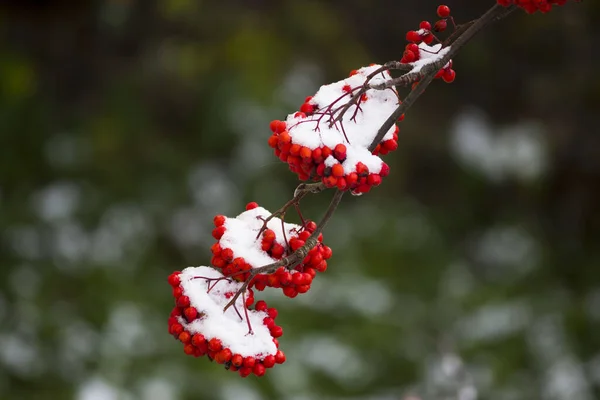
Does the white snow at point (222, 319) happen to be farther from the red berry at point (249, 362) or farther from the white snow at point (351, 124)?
the white snow at point (351, 124)

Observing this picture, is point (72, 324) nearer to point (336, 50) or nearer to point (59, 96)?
point (59, 96)

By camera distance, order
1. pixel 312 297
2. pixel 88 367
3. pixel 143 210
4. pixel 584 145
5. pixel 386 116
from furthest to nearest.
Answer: pixel 584 145
pixel 143 210
pixel 312 297
pixel 88 367
pixel 386 116

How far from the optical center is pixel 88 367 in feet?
8.43

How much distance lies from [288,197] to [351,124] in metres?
2.70

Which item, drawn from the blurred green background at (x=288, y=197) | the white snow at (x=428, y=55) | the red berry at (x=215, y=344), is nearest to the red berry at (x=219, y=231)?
the red berry at (x=215, y=344)

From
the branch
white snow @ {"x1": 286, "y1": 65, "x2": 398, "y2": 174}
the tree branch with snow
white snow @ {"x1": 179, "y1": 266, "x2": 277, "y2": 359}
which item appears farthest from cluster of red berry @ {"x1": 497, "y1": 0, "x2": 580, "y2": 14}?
white snow @ {"x1": 179, "y1": 266, "x2": 277, "y2": 359}

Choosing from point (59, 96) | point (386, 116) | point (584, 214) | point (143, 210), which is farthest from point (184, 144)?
point (386, 116)

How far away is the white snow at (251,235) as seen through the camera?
0.64 metres

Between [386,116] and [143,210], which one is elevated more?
[143,210]

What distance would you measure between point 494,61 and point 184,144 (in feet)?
5.80

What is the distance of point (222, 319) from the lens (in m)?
0.63

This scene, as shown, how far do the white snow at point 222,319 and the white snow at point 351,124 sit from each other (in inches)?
6.4

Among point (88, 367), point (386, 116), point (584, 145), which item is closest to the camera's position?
point (386, 116)

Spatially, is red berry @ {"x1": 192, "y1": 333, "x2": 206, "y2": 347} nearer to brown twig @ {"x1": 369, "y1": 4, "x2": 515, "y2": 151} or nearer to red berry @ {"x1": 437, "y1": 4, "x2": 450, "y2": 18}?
brown twig @ {"x1": 369, "y1": 4, "x2": 515, "y2": 151}
